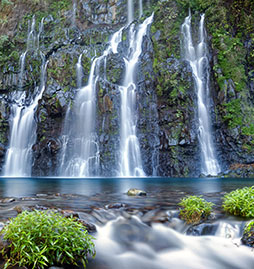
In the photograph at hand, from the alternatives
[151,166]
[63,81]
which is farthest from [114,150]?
[63,81]

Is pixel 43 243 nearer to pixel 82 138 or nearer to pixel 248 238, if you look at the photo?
pixel 248 238

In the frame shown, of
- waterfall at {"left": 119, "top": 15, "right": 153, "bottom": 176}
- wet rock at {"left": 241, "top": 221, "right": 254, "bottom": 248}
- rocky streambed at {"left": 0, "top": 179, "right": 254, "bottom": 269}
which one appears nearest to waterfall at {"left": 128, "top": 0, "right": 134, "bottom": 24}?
waterfall at {"left": 119, "top": 15, "right": 153, "bottom": 176}

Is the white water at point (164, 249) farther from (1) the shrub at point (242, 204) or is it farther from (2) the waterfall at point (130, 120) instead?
(2) the waterfall at point (130, 120)

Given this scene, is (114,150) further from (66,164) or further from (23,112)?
(23,112)

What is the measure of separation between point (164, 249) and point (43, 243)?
2283mm

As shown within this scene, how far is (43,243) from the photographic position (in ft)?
10.9

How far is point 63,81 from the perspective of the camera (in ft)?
88.5

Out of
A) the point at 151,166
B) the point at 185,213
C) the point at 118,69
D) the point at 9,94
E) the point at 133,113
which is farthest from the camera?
the point at 9,94

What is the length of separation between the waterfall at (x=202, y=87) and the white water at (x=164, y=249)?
Answer: 1786cm

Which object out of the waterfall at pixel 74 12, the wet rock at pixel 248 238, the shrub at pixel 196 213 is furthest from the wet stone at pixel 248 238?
the waterfall at pixel 74 12

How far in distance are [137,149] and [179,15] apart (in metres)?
16.7

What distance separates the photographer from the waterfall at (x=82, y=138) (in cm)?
2392

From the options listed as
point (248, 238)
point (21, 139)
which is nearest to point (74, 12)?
point (21, 139)

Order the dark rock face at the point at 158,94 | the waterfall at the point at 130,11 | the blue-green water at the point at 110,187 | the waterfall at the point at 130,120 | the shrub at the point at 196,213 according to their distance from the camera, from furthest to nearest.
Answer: the waterfall at the point at 130,11 < the waterfall at the point at 130,120 < the dark rock face at the point at 158,94 < the blue-green water at the point at 110,187 < the shrub at the point at 196,213
